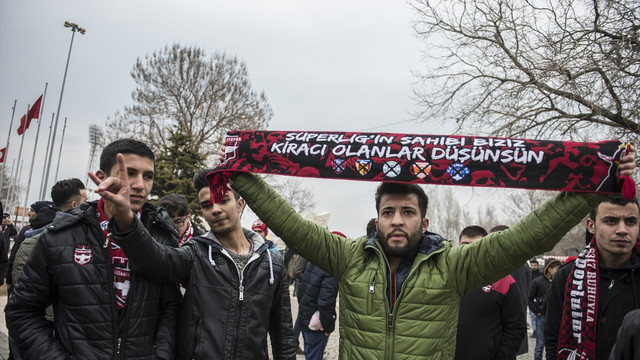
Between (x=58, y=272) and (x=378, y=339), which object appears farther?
(x=378, y=339)

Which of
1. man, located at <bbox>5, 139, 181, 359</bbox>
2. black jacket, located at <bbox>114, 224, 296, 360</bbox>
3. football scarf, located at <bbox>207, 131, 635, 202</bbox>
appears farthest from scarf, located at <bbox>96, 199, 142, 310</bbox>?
football scarf, located at <bbox>207, 131, 635, 202</bbox>

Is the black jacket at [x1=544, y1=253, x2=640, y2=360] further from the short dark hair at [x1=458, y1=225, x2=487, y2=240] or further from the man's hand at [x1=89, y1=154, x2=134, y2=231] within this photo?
the man's hand at [x1=89, y1=154, x2=134, y2=231]

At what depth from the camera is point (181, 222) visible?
16.9 ft

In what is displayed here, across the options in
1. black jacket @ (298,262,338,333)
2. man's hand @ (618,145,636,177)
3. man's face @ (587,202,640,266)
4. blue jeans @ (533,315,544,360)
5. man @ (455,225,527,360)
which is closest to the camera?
man's hand @ (618,145,636,177)

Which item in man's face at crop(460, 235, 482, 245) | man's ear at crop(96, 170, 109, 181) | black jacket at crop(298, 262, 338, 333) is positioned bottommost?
black jacket at crop(298, 262, 338, 333)

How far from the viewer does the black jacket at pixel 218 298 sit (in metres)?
2.68

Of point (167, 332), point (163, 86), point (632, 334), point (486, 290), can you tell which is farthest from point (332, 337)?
point (163, 86)

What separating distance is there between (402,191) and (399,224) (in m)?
0.22

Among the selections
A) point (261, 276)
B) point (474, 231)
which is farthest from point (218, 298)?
point (474, 231)

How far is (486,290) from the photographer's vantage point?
4.14 meters

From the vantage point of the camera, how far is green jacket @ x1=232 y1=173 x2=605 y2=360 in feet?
8.36

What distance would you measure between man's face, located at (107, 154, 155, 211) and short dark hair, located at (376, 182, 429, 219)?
1431mm

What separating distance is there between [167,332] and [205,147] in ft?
80.6

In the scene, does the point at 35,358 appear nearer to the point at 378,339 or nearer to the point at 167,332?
the point at 167,332
